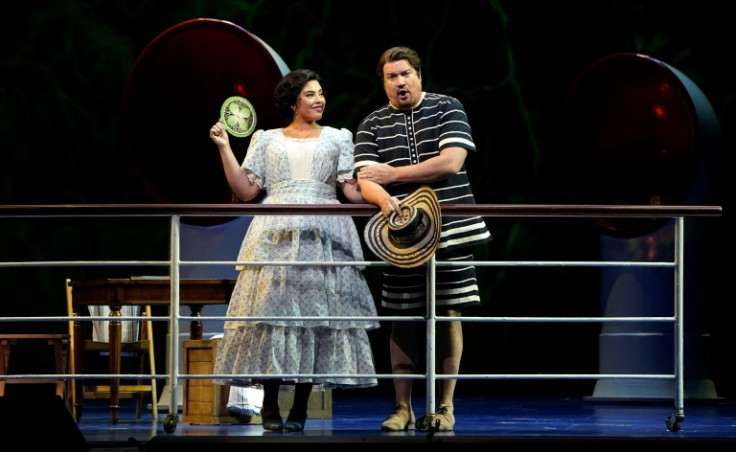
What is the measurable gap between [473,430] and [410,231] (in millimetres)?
676

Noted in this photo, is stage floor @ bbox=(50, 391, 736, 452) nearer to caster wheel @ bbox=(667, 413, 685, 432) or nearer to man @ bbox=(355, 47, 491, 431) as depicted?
caster wheel @ bbox=(667, 413, 685, 432)

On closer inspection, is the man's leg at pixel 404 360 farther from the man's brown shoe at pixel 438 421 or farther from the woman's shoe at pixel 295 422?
the woman's shoe at pixel 295 422

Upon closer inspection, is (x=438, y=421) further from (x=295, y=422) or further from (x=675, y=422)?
(x=675, y=422)

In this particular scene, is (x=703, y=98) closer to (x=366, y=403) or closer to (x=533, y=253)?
(x=533, y=253)

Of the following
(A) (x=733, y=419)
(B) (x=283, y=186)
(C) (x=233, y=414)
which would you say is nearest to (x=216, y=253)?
(C) (x=233, y=414)

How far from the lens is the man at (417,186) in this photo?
387 centimetres

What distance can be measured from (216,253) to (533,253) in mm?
2217

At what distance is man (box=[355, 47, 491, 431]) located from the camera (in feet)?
12.7

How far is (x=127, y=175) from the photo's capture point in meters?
6.91

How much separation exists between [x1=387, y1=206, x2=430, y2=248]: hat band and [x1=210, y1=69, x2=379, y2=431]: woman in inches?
12.1

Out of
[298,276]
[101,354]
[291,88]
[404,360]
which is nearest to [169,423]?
[298,276]

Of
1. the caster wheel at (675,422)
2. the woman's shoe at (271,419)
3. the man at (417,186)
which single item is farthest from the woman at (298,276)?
the caster wheel at (675,422)

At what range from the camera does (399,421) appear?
3.82 m

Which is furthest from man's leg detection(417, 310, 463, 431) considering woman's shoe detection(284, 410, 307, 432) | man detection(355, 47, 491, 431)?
woman's shoe detection(284, 410, 307, 432)
